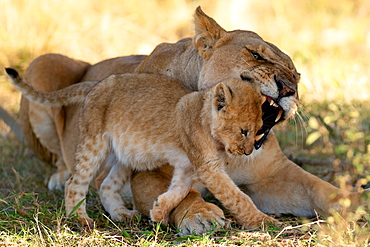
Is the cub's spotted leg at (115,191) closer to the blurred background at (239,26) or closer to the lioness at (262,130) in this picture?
the lioness at (262,130)

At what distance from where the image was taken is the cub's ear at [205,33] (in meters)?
3.58

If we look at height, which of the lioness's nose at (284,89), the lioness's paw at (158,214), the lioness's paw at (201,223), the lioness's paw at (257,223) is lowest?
the lioness's paw at (158,214)

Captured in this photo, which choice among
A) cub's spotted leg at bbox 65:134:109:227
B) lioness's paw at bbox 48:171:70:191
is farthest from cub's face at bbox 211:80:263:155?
lioness's paw at bbox 48:171:70:191

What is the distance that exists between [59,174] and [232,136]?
2.40 m

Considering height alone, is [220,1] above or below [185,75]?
above

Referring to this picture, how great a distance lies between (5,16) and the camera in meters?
7.68

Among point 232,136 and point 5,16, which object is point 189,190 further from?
point 5,16

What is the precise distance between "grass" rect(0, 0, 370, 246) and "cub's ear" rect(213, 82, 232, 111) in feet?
1.45

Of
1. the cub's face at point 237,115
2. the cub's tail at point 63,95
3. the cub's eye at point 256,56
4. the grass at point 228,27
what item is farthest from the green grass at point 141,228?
the cub's tail at point 63,95

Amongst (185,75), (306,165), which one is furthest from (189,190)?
(306,165)

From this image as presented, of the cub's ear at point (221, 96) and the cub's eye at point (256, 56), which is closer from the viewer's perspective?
the cub's ear at point (221, 96)

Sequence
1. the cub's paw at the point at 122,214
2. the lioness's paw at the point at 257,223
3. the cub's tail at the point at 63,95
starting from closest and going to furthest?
the lioness's paw at the point at 257,223
the cub's paw at the point at 122,214
the cub's tail at the point at 63,95

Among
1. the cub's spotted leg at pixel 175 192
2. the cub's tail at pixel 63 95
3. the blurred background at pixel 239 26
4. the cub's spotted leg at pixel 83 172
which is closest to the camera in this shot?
the cub's spotted leg at pixel 175 192

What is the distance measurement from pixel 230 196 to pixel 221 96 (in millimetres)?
554
